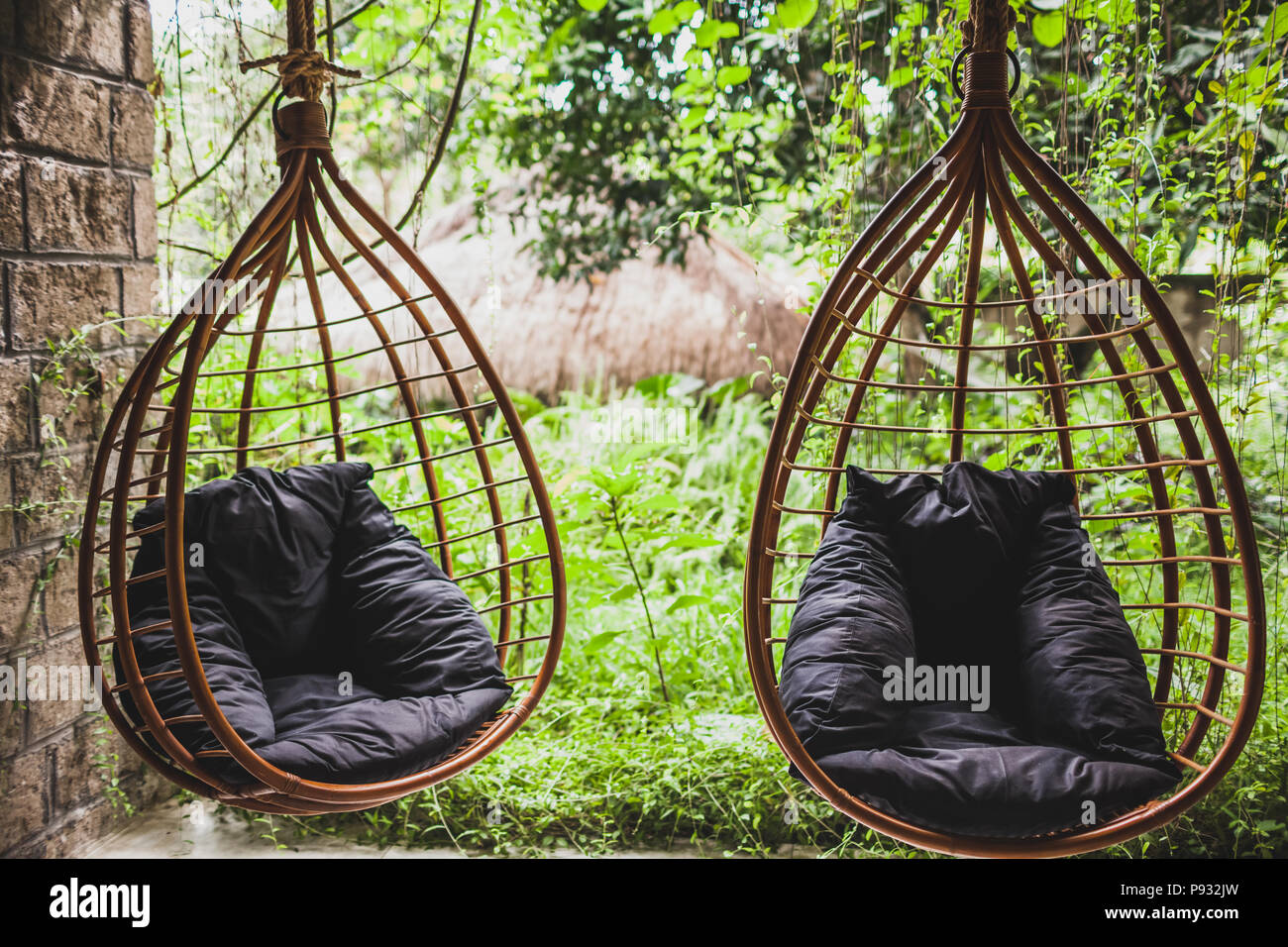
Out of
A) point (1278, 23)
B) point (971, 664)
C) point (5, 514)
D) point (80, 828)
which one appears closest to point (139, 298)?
point (5, 514)

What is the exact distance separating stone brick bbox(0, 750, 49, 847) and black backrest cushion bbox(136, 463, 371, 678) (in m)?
0.53

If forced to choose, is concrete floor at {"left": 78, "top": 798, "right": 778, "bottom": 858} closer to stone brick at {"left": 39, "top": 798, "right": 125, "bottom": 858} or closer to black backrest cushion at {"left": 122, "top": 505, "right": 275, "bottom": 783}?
stone brick at {"left": 39, "top": 798, "right": 125, "bottom": 858}

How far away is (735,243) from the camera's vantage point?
14.4 feet

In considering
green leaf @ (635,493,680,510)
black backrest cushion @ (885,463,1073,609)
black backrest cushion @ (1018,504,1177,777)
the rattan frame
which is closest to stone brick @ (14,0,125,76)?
the rattan frame

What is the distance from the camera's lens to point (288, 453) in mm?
2496

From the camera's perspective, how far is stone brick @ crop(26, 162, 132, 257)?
1803 millimetres

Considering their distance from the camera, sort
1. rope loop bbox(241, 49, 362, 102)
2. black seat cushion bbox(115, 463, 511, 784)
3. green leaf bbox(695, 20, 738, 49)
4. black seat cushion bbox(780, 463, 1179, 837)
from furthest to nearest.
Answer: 1. green leaf bbox(695, 20, 738, 49)
2. rope loop bbox(241, 49, 362, 102)
3. black seat cushion bbox(115, 463, 511, 784)
4. black seat cushion bbox(780, 463, 1179, 837)

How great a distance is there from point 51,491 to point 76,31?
37.5 inches

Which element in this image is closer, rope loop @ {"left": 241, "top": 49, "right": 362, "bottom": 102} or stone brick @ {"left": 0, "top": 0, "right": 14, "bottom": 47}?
rope loop @ {"left": 241, "top": 49, "right": 362, "bottom": 102}

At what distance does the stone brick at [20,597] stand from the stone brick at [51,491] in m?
0.04

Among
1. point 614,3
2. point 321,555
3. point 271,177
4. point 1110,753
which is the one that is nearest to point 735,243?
point 614,3

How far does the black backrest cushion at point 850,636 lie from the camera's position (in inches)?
56.1

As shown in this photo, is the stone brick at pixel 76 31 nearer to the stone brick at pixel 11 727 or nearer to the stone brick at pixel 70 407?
the stone brick at pixel 70 407
